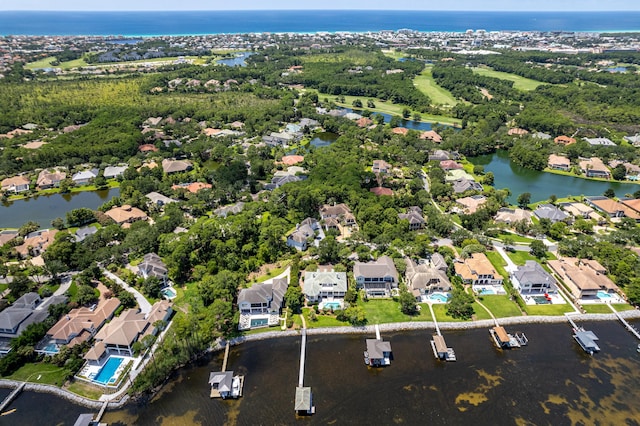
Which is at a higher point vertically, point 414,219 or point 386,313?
point 414,219

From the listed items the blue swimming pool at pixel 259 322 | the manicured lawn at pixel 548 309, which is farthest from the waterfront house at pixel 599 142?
the blue swimming pool at pixel 259 322

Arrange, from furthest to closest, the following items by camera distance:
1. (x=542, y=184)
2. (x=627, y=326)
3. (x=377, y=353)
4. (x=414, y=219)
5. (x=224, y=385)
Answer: (x=542, y=184) < (x=414, y=219) < (x=627, y=326) < (x=377, y=353) < (x=224, y=385)

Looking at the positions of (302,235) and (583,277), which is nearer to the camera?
(583,277)

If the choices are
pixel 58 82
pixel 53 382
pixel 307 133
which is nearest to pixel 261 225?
pixel 53 382

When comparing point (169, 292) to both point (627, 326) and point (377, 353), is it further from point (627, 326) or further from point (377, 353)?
point (627, 326)

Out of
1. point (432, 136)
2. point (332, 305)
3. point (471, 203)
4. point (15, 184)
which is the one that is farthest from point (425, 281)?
point (15, 184)

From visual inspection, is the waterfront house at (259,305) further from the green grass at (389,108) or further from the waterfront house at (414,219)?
the green grass at (389,108)

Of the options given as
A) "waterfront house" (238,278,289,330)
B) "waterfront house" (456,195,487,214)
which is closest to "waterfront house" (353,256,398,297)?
"waterfront house" (238,278,289,330)
